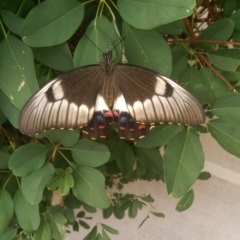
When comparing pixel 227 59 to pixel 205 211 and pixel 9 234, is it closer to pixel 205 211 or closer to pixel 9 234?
pixel 9 234

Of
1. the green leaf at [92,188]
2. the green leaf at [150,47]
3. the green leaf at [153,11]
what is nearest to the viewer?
the green leaf at [153,11]

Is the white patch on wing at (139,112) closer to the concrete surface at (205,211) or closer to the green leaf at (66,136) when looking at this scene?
the green leaf at (66,136)

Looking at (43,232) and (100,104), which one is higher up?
(100,104)

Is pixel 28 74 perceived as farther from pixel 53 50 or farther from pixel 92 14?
pixel 92 14

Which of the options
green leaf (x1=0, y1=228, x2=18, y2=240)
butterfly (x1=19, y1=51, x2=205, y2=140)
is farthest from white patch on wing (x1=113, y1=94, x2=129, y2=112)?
green leaf (x1=0, y1=228, x2=18, y2=240)

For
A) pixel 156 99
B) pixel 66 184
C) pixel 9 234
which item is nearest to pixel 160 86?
pixel 156 99

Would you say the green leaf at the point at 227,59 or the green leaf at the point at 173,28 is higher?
the green leaf at the point at 173,28

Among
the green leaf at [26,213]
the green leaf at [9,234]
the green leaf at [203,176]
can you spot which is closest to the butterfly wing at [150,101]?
the green leaf at [26,213]

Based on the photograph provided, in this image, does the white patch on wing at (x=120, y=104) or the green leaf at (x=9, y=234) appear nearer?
the white patch on wing at (x=120, y=104)

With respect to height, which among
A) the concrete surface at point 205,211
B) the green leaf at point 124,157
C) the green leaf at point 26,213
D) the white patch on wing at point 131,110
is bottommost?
the concrete surface at point 205,211
